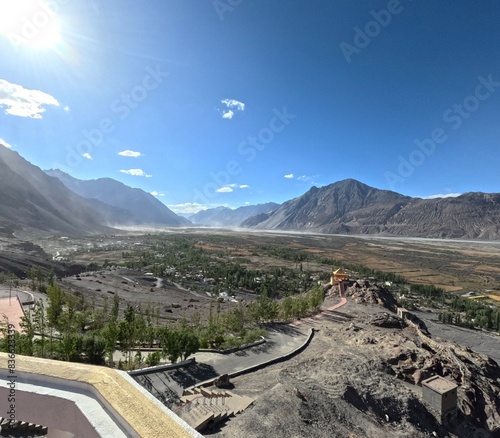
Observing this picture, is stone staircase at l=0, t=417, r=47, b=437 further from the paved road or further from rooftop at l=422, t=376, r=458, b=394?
rooftop at l=422, t=376, r=458, b=394

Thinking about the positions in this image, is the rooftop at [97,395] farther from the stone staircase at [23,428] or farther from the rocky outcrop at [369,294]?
the rocky outcrop at [369,294]

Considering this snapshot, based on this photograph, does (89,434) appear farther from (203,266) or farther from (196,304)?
(203,266)

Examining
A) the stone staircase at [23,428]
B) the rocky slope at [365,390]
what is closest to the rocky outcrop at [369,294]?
the rocky slope at [365,390]

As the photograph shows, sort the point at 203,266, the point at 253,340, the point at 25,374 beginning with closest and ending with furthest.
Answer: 1. the point at 25,374
2. the point at 253,340
3. the point at 203,266

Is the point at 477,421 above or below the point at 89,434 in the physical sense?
below

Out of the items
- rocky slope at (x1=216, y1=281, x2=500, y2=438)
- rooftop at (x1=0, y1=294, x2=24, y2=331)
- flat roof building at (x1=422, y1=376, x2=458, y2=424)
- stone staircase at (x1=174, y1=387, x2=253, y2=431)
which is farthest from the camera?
rooftop at (x1=0, y1=294, x2=24, y2=331)

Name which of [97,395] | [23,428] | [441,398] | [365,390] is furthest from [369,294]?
[97,395]

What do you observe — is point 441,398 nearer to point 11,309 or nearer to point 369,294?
point 369,294

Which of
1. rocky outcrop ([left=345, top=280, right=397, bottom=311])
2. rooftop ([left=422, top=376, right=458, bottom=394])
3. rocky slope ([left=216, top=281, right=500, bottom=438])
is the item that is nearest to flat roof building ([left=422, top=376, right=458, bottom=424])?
rooftop ([left=422, top=376, right=458, bottom=394])

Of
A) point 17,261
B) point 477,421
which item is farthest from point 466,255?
point 17,261
